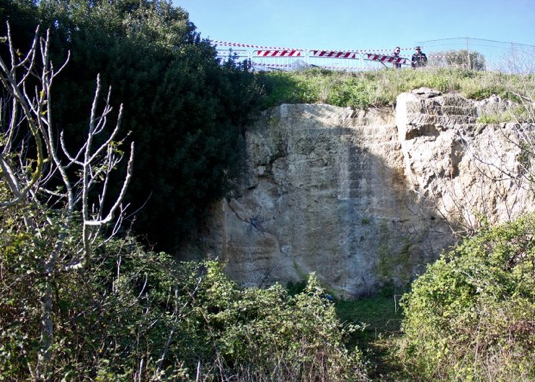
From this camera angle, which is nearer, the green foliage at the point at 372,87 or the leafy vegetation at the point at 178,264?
the leafy vegetation at the point at 178,264

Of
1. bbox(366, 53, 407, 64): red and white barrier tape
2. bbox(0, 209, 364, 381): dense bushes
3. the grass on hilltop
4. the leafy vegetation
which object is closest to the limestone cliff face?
the grass on hilltop

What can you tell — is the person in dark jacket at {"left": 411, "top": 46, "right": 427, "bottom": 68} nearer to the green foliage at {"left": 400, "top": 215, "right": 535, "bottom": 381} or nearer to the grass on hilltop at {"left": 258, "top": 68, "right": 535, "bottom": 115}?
the grass on hilltop at {"left": 258, "top": 68, "right": 535, "bottom": 115}

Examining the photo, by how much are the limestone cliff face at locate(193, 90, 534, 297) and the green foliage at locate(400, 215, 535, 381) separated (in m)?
3.53

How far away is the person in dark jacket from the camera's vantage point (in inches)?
597

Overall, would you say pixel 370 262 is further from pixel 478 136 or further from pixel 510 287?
pixel 510 287

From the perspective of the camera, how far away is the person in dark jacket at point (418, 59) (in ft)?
49.8

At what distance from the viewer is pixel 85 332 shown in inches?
197

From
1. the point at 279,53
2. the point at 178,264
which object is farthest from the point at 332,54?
the point at 178,264

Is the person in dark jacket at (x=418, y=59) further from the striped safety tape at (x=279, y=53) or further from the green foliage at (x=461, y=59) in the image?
the striped safety tape at (x=279, y=53)

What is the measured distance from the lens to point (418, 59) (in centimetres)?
1584

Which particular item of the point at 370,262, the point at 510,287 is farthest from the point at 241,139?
the point at 510,287

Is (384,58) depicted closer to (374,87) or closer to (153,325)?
(374,87)

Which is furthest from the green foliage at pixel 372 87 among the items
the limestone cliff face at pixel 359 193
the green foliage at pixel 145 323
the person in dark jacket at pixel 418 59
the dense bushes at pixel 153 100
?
the green foliage at pixel 145 323

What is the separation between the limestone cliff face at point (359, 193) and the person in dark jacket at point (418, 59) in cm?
396
